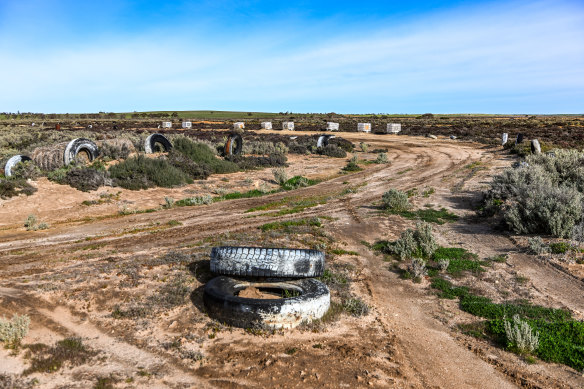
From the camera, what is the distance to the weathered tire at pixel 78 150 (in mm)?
21078

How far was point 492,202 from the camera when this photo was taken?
1416 centimetres

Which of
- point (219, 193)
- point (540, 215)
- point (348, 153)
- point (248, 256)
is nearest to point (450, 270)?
point (540, 215)

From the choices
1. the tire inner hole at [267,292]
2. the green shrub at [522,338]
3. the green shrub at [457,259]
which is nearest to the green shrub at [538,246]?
the green shrub at [457,259]

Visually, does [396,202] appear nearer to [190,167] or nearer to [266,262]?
[266,262]

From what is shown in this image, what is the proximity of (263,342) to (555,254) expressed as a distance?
7.97 meters

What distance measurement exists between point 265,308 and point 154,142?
22.4 m

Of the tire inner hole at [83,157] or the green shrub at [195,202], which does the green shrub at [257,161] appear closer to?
the tire inner hole at [83,157]

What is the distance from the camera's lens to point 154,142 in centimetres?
2617

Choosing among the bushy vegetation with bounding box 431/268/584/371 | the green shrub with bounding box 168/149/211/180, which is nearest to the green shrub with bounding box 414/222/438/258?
the bushy vegetation with bounding box 431/268/584/371

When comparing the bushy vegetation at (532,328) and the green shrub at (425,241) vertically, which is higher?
the green shrub at (425,241)

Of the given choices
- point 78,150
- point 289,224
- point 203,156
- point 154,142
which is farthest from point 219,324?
point 154,142

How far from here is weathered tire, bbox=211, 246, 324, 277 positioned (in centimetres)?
778

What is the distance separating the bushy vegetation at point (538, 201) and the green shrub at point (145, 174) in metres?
14.9

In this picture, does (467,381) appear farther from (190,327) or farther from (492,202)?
(492,202)
